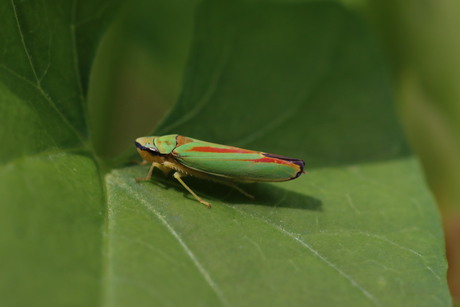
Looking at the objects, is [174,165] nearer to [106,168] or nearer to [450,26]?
[106,168]

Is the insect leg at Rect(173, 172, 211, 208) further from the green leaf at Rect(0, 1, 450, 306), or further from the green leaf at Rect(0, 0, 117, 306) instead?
the green leaf at Rect(0, 0, 117, 306)

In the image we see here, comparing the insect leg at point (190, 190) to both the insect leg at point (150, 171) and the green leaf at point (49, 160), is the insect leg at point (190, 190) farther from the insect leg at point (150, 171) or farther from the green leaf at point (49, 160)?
the green leaf at point (49, 160)

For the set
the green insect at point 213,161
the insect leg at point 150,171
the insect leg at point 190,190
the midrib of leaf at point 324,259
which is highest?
the green insect at point 213,161

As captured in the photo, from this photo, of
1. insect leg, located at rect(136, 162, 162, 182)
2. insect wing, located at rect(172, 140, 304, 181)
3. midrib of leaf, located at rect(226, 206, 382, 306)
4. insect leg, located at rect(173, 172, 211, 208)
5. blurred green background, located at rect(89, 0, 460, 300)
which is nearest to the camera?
midrib of leaf, located at rect(226, 206, 382, 306)

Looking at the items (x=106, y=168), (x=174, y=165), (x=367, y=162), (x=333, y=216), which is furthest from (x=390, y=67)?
(x=106, y=168)

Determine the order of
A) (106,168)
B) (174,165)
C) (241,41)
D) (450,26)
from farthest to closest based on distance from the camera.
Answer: (450,26)
(241,41)
(174,165)
(106,168)

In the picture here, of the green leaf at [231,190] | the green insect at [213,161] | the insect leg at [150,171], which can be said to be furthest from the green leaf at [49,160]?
the green insect at [213,161]

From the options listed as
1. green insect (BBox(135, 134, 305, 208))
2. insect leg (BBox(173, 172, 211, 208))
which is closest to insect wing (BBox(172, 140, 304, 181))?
green insect (BBox(135, 134, 305, 208))

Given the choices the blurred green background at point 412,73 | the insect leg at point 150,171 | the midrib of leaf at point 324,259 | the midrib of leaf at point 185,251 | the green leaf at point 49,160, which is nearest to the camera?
the green leaf at point 49,160
